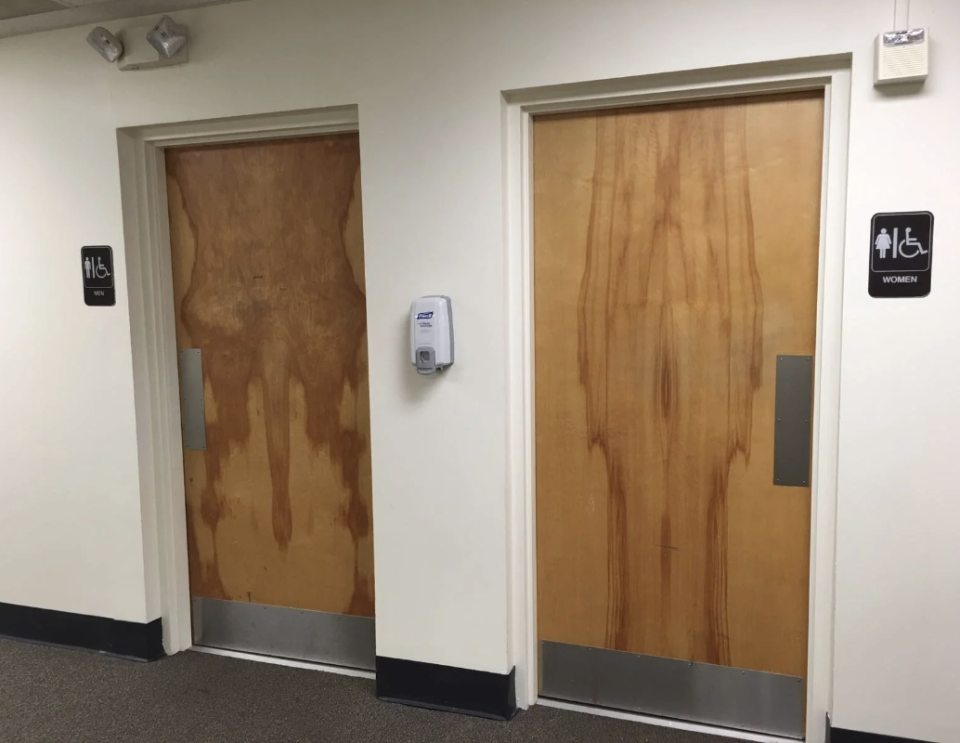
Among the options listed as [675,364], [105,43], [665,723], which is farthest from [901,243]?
[105,43]

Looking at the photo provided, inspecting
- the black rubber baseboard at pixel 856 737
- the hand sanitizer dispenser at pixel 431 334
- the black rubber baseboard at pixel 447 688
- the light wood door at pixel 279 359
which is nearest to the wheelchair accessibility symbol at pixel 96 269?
the light wood door at pixel 279 359

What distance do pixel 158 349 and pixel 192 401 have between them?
0.23 m

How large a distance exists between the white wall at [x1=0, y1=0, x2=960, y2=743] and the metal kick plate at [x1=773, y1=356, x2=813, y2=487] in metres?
0.16

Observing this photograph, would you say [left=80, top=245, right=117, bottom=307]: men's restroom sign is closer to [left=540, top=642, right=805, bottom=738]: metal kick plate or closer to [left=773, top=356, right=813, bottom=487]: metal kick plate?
[left=540, top=642, right=805, bottom=738]: metal kick plate

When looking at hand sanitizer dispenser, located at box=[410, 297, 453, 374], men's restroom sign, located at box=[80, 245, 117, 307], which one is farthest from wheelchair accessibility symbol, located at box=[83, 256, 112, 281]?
hand sanitizer dispenser, located at box=[410, 297, 453, 374]

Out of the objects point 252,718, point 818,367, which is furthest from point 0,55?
point 818,367

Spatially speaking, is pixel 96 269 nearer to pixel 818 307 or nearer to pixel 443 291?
pixel 443 291

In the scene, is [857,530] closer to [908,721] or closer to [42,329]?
[908,721]

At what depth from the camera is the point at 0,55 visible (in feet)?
9.16

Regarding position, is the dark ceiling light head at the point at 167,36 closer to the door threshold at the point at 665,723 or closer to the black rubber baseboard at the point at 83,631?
the black rubber baseboard at the point at 83,631

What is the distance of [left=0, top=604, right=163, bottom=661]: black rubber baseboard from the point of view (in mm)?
2885

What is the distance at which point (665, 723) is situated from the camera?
2408mm

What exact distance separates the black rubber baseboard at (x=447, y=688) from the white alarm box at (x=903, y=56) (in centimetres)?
202

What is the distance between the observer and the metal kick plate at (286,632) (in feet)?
9.14
